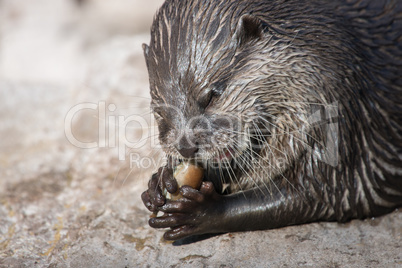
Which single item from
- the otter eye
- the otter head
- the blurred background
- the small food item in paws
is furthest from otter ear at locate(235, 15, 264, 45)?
the blurred background

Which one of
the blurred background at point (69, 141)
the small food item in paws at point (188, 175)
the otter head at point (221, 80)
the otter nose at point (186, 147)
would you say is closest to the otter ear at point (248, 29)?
the otter head at point (221, 80)

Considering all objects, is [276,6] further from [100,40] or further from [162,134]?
[100,40]

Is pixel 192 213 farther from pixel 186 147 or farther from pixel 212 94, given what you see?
pixel 212 94

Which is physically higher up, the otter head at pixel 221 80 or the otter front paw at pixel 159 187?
the otter head at pixel 221 80

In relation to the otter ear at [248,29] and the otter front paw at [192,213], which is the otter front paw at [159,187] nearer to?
the otter front paw at [192,213]

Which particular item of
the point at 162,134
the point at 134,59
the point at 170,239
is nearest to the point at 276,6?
the point at 162,134

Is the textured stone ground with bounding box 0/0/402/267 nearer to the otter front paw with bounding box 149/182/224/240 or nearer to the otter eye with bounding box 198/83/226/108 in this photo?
the otter front paw with bounding box 149/182/224/240

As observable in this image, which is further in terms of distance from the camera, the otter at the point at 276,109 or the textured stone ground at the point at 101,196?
the textured stone ground at the point at 101,196

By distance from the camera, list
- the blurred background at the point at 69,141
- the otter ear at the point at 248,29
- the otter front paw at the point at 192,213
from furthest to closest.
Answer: the blurred background at the point at 69,141 → the otter front paw at the point at 192,213 → the otter ear at the point at 248,29
